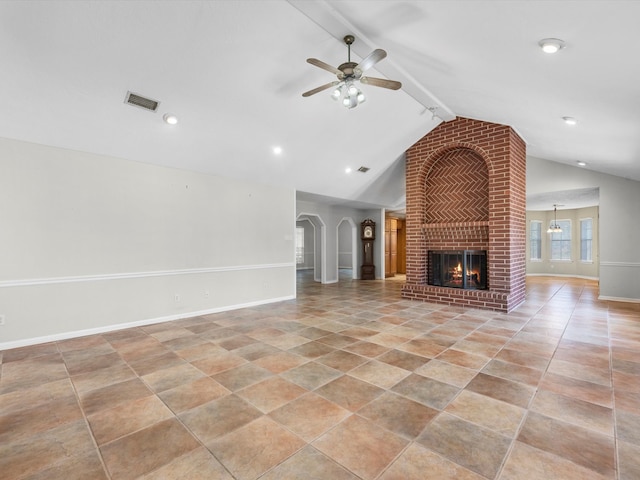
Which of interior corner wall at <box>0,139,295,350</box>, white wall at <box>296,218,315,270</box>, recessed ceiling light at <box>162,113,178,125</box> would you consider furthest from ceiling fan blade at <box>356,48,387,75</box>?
white wall at <box>296,218,315,270</box>

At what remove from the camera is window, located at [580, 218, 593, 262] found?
35.4ft

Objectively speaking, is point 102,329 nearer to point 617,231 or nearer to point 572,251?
point 617,231

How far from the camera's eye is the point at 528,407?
238cm

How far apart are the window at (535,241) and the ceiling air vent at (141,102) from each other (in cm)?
1341

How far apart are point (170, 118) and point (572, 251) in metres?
13.4

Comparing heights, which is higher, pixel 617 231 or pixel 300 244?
pixel 617 231

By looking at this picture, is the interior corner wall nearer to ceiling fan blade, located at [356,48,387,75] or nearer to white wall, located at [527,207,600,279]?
ceiling fan blade, located at [356,48,387,75]

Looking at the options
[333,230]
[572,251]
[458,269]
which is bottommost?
[458,269]

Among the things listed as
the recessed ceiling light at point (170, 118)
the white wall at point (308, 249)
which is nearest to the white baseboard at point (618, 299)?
the recessed ceiling light at point (170, 118)

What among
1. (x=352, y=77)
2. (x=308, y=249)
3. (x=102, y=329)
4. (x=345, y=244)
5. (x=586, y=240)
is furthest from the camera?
(x=308, y=249)

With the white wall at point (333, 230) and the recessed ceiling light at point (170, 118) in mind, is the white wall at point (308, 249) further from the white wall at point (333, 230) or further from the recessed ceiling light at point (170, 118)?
the recessed ceiling light at point (170, 118)

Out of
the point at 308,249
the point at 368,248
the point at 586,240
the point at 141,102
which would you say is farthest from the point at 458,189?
the point at 308,249

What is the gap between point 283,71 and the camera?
3.83 m

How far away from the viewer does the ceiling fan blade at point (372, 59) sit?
2667 mm
